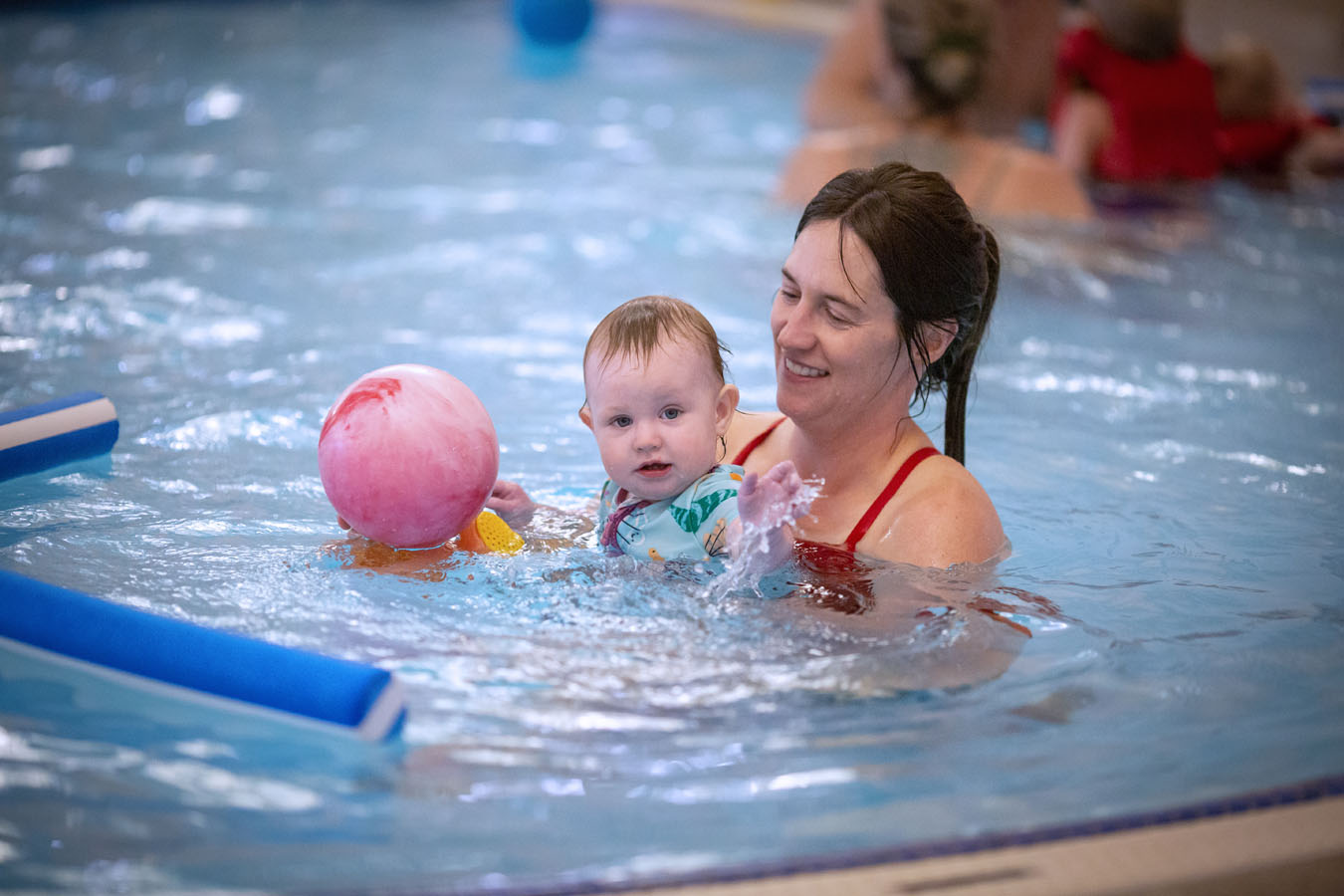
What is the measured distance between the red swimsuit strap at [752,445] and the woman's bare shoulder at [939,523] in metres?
0.52

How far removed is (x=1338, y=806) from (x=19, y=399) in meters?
3.93

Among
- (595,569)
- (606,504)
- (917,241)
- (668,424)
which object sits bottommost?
(595,569)

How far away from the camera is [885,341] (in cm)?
286

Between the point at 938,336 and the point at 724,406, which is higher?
the point at 938,336

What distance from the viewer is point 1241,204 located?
7.69 metres

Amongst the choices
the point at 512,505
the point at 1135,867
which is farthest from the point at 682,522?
the point at 1135,867

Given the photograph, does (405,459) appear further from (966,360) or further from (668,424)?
(966,360)

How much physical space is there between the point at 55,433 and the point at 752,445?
6.15 feet

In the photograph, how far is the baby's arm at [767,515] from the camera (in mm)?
2455

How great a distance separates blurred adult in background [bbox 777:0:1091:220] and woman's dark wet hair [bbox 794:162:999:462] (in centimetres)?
345

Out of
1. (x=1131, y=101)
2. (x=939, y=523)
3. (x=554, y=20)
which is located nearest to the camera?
(x=939, y=523)

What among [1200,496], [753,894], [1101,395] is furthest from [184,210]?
[753,894]

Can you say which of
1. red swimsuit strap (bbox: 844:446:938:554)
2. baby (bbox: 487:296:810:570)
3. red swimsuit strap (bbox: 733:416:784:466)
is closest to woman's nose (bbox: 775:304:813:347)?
baby (bbox: 487:296:810:570)

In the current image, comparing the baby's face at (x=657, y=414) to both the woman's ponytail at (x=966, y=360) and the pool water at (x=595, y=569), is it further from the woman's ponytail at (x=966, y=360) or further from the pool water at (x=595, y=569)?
the woman's ponytail at (x=966, y=360)
